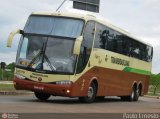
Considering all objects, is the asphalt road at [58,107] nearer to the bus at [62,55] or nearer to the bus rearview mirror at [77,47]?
the bus at [62,55]

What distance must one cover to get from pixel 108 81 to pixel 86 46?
424 cm

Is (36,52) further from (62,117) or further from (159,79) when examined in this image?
(159,79)

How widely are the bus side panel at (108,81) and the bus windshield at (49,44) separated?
1.16 metres

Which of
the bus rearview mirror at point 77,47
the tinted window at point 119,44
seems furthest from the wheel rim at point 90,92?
the bus rearview mirror at point 77,47

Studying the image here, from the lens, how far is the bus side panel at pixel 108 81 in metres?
Result: 24.9

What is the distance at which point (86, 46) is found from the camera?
24.9 m

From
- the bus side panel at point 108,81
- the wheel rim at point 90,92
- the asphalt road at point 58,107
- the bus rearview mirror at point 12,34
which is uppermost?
the bus rearview mirror at point 12,34

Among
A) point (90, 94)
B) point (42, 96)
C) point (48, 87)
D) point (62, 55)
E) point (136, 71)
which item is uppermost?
A: point (62, 55)

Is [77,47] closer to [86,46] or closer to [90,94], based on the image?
[86,46]

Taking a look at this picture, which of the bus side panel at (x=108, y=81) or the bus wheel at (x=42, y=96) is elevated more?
the bus side panel at (x=108, y=81)

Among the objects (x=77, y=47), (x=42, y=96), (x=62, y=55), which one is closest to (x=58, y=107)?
(x=77, y=47)

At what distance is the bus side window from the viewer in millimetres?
24500

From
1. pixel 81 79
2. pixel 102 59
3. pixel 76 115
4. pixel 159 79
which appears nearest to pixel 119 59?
pixel 102 59

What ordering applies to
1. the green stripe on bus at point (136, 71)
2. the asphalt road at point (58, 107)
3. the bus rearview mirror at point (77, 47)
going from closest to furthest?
the asphalt road at point (58, 107) → the bus rearview mirror at point (77, 47) → the green stripe on bus at point (136, 71)
